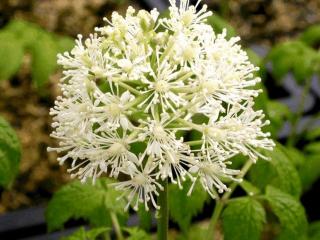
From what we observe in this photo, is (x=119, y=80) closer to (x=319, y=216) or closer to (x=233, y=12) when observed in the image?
(x=319, y=216)

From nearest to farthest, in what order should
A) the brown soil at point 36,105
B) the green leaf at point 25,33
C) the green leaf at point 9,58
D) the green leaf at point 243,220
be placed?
the green leaf at point 243,220, the green leaf at point 9,58, the green leaf at point 25,33, the brown soil at point 36,105

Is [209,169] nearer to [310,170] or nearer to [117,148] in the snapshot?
[117,148]

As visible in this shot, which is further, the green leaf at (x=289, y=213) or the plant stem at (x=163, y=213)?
the green leaf at (x=289, y=213)

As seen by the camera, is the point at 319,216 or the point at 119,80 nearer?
the point at 119,80

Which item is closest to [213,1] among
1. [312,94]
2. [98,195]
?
[312,94]

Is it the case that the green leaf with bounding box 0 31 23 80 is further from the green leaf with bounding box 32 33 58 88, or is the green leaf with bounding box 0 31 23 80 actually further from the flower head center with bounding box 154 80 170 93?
the flower head center with bounding box 154 80 170 93

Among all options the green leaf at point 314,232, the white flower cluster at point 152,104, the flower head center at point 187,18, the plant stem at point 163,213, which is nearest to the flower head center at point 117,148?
the white flower cluster at point 152,104

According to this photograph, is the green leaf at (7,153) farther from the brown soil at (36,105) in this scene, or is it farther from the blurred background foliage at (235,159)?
the brown soil at (36,105)
